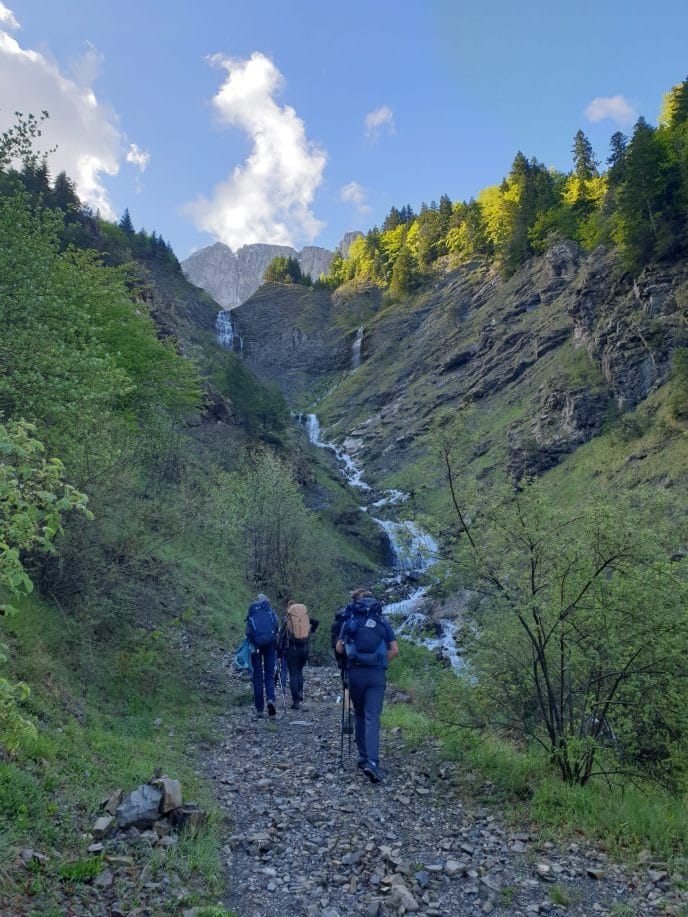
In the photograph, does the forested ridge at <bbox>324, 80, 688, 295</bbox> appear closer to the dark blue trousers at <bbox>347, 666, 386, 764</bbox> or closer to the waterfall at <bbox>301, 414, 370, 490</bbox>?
the waterfall at <bbox>301, 414, 370, 490</bbox>

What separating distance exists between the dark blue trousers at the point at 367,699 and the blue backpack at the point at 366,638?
122 millimetres

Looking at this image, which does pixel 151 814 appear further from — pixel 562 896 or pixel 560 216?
pixel 560 216

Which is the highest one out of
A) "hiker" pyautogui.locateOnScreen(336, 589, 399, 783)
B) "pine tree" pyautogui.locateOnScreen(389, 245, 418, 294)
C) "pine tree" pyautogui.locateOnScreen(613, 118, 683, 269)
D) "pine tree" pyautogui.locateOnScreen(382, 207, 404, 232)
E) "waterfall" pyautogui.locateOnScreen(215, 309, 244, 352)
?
"pine tree" pyautogui.locateOnScreen(382, 207, 404, 232)

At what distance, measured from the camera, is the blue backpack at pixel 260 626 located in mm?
10492

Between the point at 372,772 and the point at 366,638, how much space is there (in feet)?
5.69

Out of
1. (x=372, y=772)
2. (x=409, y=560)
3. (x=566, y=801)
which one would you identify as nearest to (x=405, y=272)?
(x=409, y=560)

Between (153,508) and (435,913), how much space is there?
9.33m

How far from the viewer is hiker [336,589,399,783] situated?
Result: 744cm

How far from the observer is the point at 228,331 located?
10181 centimetres

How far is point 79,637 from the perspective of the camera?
9.12m

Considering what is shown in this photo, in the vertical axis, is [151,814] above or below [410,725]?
above

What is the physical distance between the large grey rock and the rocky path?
34.8 inches

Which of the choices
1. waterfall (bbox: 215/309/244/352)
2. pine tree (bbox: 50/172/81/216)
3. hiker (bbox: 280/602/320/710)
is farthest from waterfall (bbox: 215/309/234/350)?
hiker (bbox: 280/602/320/710)

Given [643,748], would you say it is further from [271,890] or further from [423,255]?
[423,255]
